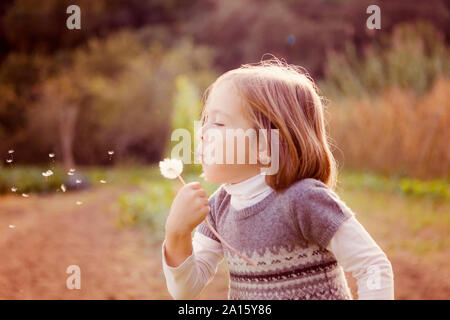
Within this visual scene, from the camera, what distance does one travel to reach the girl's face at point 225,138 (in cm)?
125

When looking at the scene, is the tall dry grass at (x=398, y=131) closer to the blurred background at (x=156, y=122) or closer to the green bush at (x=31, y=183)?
the blurred background at (x=156, y=122)

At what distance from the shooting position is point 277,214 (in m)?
1.20

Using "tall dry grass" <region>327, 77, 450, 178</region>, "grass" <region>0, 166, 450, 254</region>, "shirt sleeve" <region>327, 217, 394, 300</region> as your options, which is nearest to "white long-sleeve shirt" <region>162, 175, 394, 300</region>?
"shirt sleeve" <region>327, 217, 394, 300</region>

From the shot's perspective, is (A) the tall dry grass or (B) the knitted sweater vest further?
(A) the tall dry grass

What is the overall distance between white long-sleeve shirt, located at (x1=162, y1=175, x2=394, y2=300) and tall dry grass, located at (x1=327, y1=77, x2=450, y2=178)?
212 inches

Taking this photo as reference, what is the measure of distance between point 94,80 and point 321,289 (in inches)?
511

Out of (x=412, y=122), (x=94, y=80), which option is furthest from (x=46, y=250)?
(x=94, y=80)

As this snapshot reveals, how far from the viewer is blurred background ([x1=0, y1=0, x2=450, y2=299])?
14.3 feet

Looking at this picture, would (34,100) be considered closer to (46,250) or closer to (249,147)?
(46,250)

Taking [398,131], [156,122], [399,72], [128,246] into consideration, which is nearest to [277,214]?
[128,246]

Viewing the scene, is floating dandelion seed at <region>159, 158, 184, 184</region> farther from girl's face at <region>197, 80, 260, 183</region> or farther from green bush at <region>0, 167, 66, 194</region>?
green bush at <region>0, 167, 66, 194</region>

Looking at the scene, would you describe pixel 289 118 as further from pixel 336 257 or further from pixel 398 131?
pixel 398 131

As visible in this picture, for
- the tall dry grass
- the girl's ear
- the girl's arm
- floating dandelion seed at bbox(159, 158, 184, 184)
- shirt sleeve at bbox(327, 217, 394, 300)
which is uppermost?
the girl's ear

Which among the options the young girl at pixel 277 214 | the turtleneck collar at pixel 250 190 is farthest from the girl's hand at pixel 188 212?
the turtleneck collar at pixel 250 190
